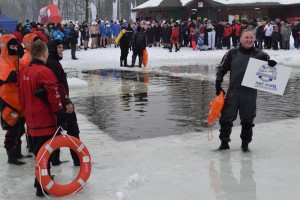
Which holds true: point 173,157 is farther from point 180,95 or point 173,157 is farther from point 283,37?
point 283,37

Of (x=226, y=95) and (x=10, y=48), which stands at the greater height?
(x=10, y=48)

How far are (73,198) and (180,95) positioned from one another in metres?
7.75

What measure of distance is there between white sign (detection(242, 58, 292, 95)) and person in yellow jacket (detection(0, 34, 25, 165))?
313 centimetres

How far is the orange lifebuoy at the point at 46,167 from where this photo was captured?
17.5ft

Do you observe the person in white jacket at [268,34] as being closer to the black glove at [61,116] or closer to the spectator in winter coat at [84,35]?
the spectator in winter coat at [84,35]

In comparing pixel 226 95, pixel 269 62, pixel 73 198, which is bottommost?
pixel 73 198

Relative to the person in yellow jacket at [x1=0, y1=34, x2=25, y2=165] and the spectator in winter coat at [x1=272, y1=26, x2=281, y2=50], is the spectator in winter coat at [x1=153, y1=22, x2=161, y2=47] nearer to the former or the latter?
the spectator in winter coat at [x1=272, y1=26, x2=281, y2=50]

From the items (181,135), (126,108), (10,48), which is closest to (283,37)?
(126,108)

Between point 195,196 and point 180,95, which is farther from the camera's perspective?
point 180,95

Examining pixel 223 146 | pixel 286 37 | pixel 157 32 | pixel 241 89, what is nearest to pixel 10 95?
pixel 223 146

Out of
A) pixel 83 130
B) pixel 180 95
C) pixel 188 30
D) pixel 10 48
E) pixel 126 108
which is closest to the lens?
pixel 10 48

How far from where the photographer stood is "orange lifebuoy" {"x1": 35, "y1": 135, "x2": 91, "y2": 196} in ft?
17.5

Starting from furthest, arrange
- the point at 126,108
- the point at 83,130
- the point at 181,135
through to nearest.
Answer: the point at 126,108 → the point at 83,130 → the point at 181,135

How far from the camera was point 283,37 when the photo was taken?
29125mm
